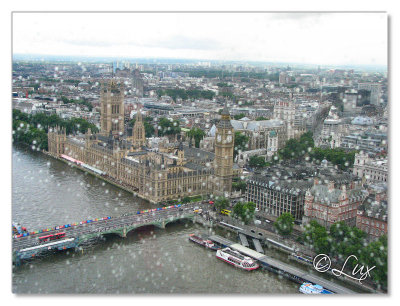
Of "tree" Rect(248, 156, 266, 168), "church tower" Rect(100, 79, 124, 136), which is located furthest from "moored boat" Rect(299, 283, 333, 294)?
"church tower" Rect(100, 79, 124, 136)

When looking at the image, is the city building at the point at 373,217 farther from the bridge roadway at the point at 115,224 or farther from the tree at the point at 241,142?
the tree at the point at 241,142

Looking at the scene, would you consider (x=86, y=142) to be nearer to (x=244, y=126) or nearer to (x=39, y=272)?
(x=244, y=126)

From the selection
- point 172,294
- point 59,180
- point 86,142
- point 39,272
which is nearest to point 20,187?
point 59,180

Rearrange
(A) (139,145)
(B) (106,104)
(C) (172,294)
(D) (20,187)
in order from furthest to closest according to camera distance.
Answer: (B) (106,104) < (A) (139,145) < (D) (20,187) < (C) (172,294)

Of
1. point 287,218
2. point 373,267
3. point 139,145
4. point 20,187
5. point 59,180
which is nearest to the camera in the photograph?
point 373,267

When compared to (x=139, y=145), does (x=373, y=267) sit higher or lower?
lower

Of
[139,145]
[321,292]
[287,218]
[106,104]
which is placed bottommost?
[321,292]
